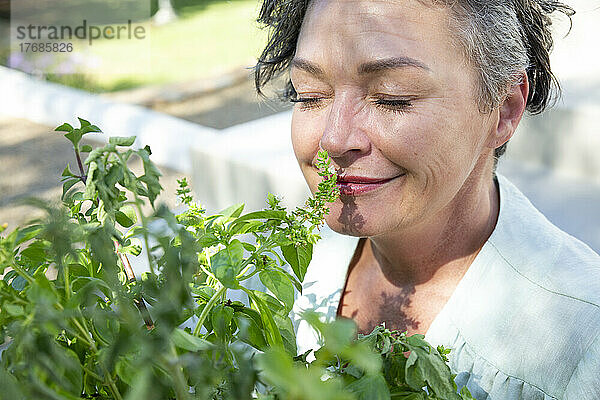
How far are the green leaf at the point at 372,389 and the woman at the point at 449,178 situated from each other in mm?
428

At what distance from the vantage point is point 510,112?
112cm

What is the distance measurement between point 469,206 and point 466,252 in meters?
0.08

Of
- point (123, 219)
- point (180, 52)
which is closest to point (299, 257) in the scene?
point (123, 219)

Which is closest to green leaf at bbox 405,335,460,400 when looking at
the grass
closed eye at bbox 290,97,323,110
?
closed eye at bbox 290,97,323,110

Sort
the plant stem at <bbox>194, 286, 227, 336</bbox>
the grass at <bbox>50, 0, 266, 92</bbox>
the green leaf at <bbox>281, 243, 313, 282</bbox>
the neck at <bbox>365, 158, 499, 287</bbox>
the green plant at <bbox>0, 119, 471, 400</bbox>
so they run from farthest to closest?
the grass at <bbox>50, 0, 266, 92</bbox>, the neck at <bbox>365, 158, 499, 287</bbox>, the green leaf at <bbox>281, 243, 313, 282</bbox>, the plant stem at <bbox>194, 286, 227, 336</bbox>, the green plant at <bbox>0, 119, 471, 400</bbox>

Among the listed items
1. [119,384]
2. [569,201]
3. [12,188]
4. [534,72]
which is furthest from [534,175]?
[12,188]

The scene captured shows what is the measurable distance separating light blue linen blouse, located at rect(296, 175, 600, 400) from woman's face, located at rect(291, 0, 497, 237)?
0.20 metres

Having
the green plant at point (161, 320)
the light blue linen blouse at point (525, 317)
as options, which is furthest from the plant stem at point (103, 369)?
the light blue linen blouse at point (525, 317)

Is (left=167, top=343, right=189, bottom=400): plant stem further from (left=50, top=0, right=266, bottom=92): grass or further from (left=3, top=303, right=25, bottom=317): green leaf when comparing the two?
(left=50, top=0, right=266, bottom=92): grass

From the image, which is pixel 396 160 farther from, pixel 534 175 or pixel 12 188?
Answer: pixel 12 188

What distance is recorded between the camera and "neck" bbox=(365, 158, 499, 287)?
44.7 inches

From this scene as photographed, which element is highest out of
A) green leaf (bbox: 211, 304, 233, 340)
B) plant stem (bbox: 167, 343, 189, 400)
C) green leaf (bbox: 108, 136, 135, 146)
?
green leaf (bbox: 108, 136, 135, 146)

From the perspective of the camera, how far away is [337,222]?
3.12 ft

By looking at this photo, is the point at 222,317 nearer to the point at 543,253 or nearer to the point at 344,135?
the point at 344,135
